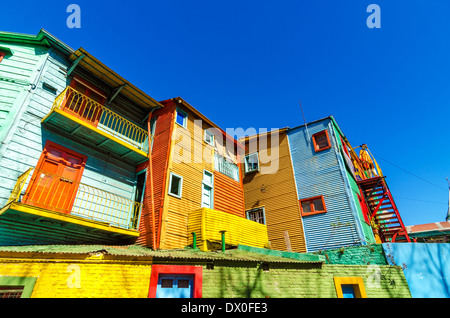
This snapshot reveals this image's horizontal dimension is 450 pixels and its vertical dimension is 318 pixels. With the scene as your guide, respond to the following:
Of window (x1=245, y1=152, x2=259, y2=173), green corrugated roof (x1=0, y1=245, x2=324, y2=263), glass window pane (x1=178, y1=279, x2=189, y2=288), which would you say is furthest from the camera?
window (x1=245, y1=152, x2=259, y2=173)

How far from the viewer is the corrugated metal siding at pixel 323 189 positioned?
46.8 feet

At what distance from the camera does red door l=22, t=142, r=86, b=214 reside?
9.18m

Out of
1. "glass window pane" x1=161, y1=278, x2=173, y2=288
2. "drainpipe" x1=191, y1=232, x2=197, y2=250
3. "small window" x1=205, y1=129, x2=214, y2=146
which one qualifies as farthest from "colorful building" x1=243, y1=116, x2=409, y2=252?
"glass window pane" x1=161, y1=278, x2=173, y2=288

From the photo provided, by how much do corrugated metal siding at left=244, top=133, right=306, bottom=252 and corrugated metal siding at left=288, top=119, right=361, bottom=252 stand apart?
0.50 meters

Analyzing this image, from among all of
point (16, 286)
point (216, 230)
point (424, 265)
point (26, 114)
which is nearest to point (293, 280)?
point (216, 230)

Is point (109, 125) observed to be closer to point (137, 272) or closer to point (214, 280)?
point (137, 272)

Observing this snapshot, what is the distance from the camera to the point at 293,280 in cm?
988

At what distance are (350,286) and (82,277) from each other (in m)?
10.6

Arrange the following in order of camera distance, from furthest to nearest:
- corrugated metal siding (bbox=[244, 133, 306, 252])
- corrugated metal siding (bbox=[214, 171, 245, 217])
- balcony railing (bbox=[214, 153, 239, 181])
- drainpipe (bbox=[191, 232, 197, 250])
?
balcony railing (bbox=[214, 153, 239, 181]) → corrugated metal siding (bbox=[244, 133, 306, 252]) → corrugated metal siding (bbox=[214, 171, 245, 217]) → drainpipe (bbox=[191, 232, 197, 250])

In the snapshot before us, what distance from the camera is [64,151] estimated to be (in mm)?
10641

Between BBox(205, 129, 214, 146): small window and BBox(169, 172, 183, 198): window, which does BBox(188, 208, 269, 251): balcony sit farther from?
BBox(205, 129, 214, 146): small window

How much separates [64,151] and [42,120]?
1522 millimetres

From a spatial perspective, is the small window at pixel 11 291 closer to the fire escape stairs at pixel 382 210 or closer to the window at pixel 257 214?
the window at pixel 257 214
